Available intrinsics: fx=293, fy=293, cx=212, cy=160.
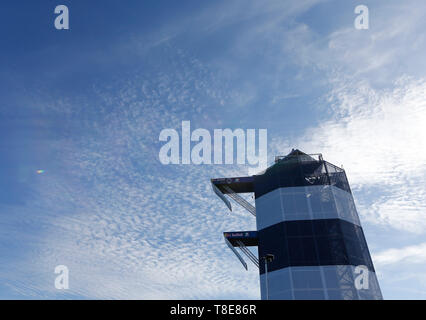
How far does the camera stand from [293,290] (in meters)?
41.8

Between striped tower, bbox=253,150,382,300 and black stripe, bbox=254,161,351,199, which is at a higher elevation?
black stripe, bbox=254,161,351,199

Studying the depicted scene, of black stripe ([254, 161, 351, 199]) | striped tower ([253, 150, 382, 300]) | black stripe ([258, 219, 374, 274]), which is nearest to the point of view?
striped tower ([253, 150, 382, 300])

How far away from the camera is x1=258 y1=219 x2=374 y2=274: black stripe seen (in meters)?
43.7

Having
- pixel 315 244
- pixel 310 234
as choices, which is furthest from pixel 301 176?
pixel 315 244

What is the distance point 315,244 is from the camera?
44656 millimetres

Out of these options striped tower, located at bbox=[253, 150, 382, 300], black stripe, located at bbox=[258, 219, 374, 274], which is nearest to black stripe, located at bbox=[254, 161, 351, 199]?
striped tower, located at bbox=[253, 150, 382, 300]

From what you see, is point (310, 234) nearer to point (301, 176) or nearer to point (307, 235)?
point (307, 235)

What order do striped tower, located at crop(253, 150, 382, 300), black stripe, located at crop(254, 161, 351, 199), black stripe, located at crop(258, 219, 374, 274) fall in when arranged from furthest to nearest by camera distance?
1. black stripe, located at crop(254, 161, 351, 199)
2. black stripe, located at crop(258, 219, 374, 274)
3. striped tower, located at crop(253, 150, 382, 300)

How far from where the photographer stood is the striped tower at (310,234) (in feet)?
138

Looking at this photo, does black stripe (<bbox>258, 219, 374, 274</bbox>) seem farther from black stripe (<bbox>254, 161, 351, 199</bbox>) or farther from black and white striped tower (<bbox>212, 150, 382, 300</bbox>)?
black stripe (<bbox>254, 161, 351, 199</bbox>)

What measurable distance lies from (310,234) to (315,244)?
168cm
